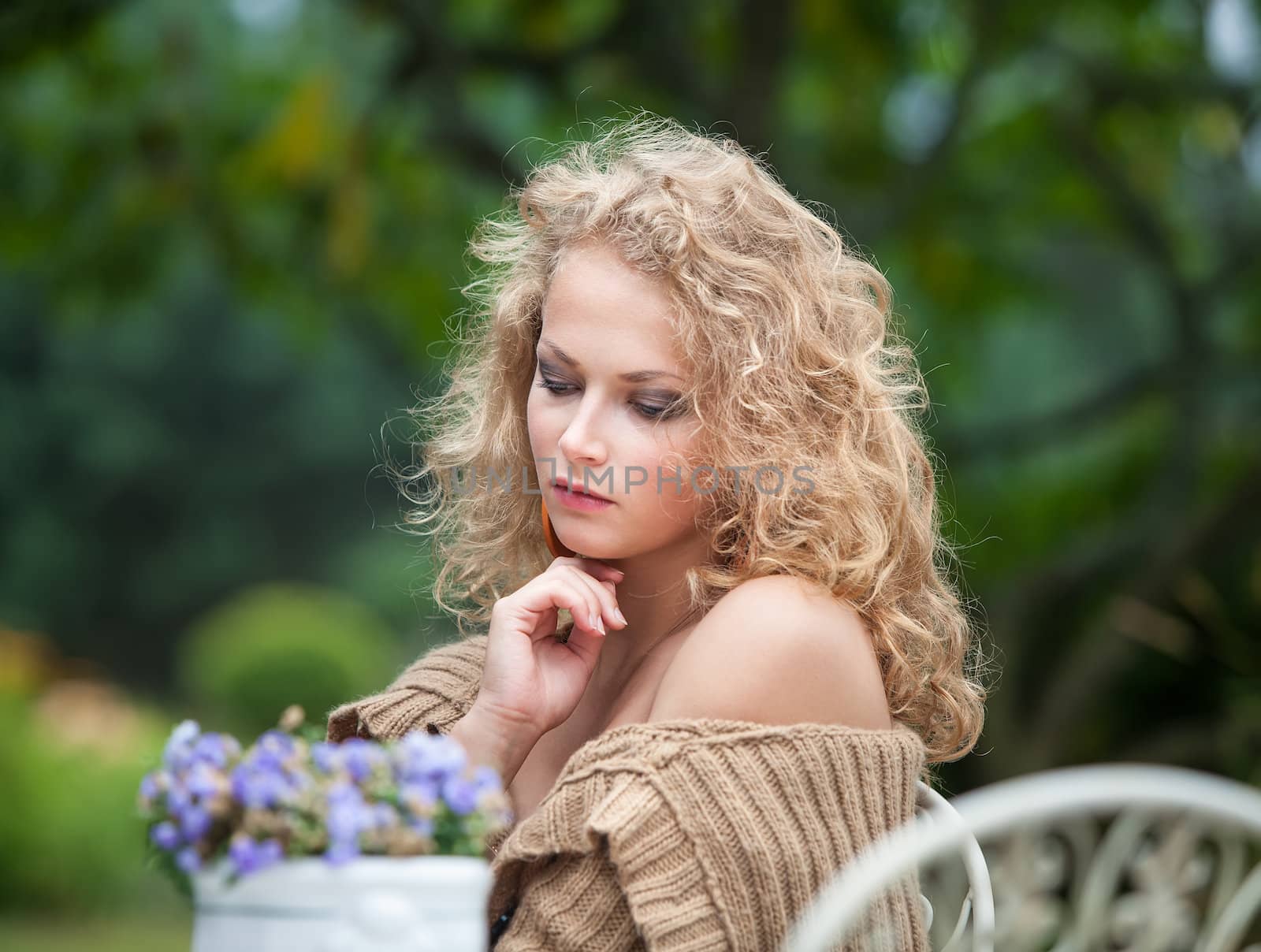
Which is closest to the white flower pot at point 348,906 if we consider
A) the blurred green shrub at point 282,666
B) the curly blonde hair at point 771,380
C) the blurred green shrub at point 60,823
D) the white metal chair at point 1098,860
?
the white metal chair at point 1098,860

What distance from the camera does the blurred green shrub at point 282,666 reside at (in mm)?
10242

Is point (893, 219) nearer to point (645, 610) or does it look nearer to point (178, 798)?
point (645, 610)

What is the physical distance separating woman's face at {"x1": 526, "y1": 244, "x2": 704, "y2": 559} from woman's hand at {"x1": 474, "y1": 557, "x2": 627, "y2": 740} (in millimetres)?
75

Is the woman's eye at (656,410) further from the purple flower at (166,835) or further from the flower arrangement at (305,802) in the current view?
the purple flower at (166,835)

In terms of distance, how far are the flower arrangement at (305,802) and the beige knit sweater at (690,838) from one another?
0.30 m

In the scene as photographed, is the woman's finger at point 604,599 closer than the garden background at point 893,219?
Yes

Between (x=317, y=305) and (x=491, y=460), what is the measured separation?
469 centimetres

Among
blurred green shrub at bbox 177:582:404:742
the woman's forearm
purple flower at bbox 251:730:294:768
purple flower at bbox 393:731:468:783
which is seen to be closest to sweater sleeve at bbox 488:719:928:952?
the woman's forearm

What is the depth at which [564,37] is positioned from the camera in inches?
229

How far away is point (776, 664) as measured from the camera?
1799 millimetres

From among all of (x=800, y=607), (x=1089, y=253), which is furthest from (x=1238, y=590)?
(x=800, y=607)

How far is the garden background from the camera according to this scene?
5477 millimetres

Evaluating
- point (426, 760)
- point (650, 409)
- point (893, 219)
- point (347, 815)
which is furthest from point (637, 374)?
point (893, 219)

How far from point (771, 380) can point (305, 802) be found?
104 centimetres
